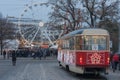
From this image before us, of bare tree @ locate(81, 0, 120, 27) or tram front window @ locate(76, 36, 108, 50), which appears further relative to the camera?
bare tree @ locate(81, 0, 120, 27)

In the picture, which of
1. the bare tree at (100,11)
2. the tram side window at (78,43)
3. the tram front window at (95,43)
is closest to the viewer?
the tram front window at (95,43)

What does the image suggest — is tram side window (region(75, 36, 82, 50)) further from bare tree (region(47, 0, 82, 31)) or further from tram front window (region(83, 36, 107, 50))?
bare tree (region(47, 0, 82, 31))

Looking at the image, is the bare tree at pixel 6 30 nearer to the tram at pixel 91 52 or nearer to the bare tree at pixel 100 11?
the bare tree at pixel 100 11

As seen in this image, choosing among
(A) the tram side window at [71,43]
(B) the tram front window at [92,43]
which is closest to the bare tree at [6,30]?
(A) the tram side window at [71,43]

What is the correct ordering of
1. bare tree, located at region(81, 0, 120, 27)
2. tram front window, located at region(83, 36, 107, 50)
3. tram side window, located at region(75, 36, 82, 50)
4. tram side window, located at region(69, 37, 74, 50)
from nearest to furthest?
tram front window, located at region(83, 36, 107, 50) < tram side window, located at region(75, 36, 82, 50) < tram side window, located at region(69, 37, 74, 50) < bare tree, located at region(81, 0, 120, 27)

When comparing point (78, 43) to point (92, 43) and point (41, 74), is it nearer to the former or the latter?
point (92, 43)

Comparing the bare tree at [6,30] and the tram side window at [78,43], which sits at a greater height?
the bare tree at [6,30]

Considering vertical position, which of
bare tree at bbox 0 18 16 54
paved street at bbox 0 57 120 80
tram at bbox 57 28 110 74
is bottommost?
paved street at bbox 0 57 120 80

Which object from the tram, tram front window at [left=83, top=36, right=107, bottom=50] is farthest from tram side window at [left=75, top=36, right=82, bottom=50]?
tram front window at [left=83, top=36, right=107, bottom=50]

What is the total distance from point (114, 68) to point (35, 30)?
48.4 meters

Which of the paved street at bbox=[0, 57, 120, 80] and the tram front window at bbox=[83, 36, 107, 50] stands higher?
the tram front window at bbox=[83, 36, 107, 50]

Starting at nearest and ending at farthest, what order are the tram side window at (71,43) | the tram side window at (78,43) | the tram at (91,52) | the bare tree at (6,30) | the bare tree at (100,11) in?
the tram at (91,52), the tram side window at (78,43), the tram side window at (71,43), the bare tree at (100,11), the bare tree at (6,30)

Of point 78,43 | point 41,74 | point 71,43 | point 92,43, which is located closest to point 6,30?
point 41,74

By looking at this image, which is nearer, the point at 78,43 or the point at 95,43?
the point at 95,43
